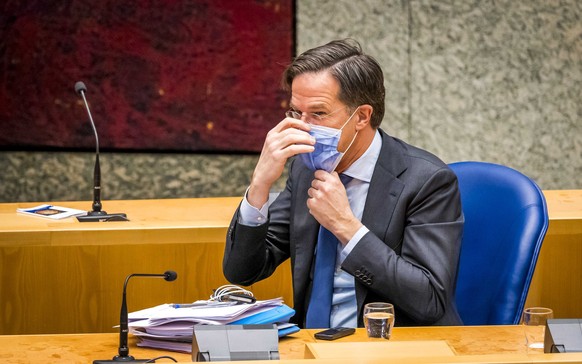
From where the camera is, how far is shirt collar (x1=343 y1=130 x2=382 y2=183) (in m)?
2.49

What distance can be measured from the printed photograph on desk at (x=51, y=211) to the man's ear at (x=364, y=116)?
1192mm

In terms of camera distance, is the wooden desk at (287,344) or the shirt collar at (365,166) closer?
the wooden desk at (287,344)

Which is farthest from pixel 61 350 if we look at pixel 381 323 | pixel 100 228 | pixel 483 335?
pixel 100 228

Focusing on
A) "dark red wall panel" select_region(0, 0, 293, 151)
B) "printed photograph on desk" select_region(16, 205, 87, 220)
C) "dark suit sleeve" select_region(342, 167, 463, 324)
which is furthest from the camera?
"dark red wall panel" select_region(0, 0, 293, 151)

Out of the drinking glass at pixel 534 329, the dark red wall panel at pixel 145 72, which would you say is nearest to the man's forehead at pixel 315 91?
the drinking glass at pixel 534 329

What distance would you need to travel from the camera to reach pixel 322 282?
7.96 ft

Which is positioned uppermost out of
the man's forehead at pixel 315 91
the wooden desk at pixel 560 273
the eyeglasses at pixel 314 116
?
the man's forehead at pixel 315 91

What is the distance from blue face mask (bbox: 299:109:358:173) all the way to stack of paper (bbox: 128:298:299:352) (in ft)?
1.51

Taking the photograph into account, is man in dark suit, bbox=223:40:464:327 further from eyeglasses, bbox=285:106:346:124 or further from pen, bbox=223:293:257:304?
pen, bbox=223:293:257:304

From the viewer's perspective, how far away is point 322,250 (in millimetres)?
2463

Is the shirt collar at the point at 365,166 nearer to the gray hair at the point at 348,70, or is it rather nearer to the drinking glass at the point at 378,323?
the gray hair at the point at 348,70

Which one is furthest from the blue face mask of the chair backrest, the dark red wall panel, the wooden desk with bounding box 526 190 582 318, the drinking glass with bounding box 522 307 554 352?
the dark red wall panel

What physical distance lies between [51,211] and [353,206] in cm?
128

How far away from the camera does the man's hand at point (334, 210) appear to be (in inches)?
92.2
